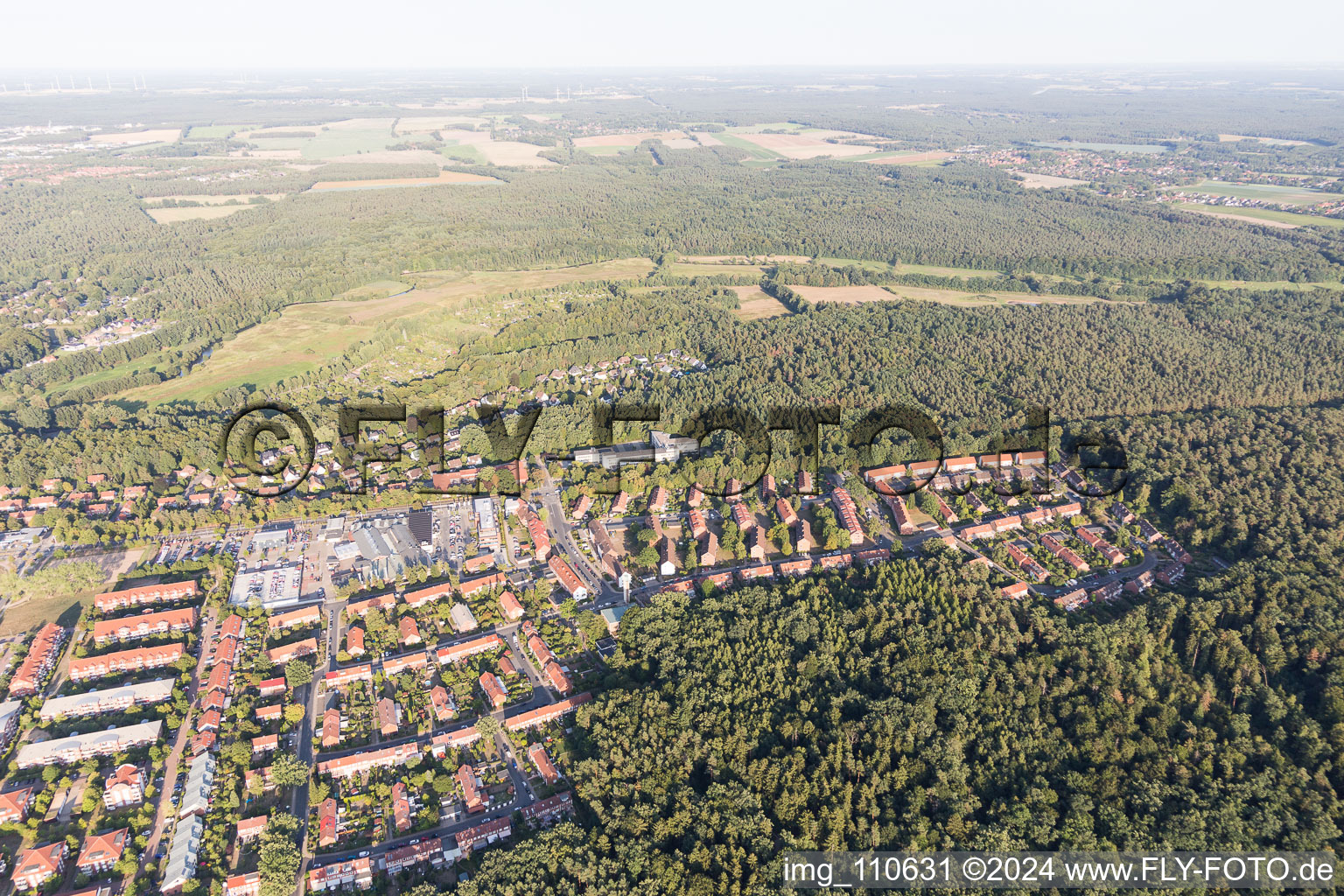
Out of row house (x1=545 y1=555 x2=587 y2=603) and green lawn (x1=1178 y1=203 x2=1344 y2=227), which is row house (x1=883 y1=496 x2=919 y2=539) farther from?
green lawn (x1=1178 y1=203 x2=1344 y2=227)

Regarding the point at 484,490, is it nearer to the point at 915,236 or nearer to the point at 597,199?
the point at 915,236

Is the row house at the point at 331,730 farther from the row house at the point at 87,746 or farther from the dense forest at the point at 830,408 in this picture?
the row house at the point at 87,746

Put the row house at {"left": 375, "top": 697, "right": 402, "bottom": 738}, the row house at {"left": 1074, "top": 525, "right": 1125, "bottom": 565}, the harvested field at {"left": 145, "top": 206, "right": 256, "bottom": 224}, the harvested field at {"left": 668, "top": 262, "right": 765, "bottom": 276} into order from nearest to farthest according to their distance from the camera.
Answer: the row house at {"left": 375, "top": 697, "right": 402, "bottom": 738}
the row house at {"left": 1074, "top": 525, "right": 1125, "bottom": 565}
the harvested field at {"left": 668, "top": 262, "right": 765, "bottom": 276}
the harvested field at {"left": 145, "top": 206, "right": 256, "bottom": 224}

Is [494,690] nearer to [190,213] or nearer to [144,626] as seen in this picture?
[144,626]

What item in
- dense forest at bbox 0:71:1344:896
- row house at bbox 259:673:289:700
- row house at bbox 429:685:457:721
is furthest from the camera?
row house at bbox 259:673:289:700

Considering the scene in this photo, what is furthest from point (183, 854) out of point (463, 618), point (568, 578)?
point (568, 578)

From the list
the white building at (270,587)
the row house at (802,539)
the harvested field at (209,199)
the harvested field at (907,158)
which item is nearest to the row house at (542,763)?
the white building at (270,587)

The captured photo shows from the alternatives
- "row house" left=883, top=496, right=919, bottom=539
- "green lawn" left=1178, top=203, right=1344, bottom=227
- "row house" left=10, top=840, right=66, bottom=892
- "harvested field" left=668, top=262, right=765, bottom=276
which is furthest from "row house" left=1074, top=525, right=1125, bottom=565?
"green lawn" left=1178, top=203, right=1344, bottom=227
